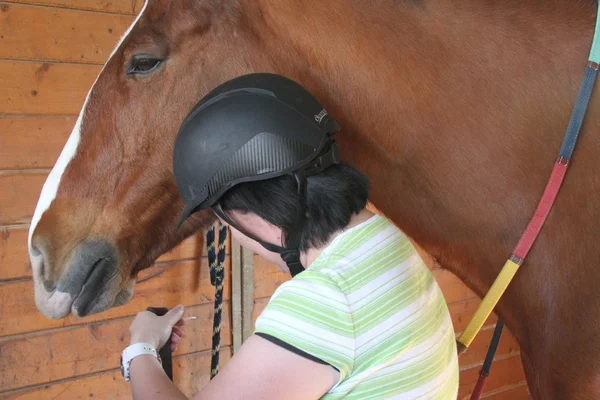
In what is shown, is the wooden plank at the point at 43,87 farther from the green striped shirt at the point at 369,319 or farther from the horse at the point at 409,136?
the green striped shirt at the point at 369,319

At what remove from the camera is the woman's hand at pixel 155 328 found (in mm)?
1186

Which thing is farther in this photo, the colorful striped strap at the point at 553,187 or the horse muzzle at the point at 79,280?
the horse muzzle at the point at 79,280

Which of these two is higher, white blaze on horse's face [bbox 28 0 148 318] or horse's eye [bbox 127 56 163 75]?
horse's eye [bbox 127 56 163 75]

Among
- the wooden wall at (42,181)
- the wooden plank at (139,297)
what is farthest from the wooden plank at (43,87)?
the wooden plank at (139,297)

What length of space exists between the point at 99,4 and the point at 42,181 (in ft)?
2.28

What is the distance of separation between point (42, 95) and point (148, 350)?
4.17 feet

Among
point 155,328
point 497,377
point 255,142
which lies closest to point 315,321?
point 255,142

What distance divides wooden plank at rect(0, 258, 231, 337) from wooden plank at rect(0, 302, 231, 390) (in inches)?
1.4

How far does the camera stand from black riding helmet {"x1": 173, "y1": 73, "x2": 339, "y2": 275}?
0.91 m

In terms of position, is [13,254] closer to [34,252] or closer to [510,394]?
[34,252]

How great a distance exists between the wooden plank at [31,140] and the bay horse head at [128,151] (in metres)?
0.85

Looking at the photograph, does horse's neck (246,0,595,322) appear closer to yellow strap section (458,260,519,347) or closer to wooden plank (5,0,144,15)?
yellow strap section (458,260,519,347)

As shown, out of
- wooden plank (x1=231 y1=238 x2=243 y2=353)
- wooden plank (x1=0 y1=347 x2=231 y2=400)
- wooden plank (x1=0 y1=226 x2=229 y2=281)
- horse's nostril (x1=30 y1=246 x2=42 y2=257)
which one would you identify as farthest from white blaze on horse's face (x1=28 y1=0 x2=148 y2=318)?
wooden plank (x1=231 y1=238 x2=243 y2=353)

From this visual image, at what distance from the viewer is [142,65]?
3.94 feet
